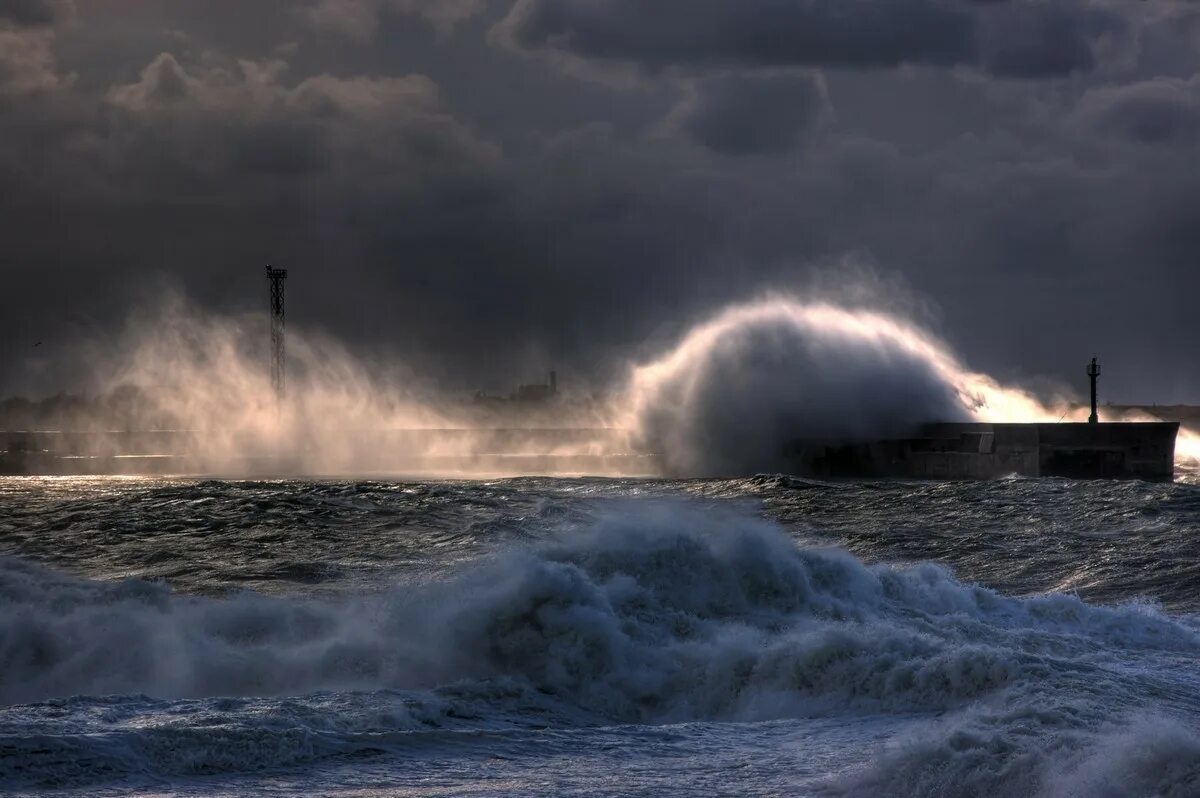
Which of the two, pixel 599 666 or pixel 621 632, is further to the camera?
pixel 621 632

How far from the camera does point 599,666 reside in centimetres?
987

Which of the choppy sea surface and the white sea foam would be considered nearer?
the choppy sea surface

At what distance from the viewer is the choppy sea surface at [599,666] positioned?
22.9 feet

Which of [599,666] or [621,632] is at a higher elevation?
[621,632]

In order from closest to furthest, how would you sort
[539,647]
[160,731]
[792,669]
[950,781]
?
[950,781] < [160,731] < [792,669] < [539,647]

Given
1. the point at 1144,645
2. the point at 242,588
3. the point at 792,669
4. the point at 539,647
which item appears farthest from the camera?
the point at 242,588

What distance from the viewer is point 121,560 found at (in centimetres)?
1558

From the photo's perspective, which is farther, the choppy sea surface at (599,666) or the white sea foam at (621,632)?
the white sea foam at (621,632)

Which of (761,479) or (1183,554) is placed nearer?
(1183,554)

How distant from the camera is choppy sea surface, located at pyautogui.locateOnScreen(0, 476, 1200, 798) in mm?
6988

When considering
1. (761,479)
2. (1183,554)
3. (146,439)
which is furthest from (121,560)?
(146,439)

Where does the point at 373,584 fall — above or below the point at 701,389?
below

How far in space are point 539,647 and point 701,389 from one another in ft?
129

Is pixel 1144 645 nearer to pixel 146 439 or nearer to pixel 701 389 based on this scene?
pixel 701 389
